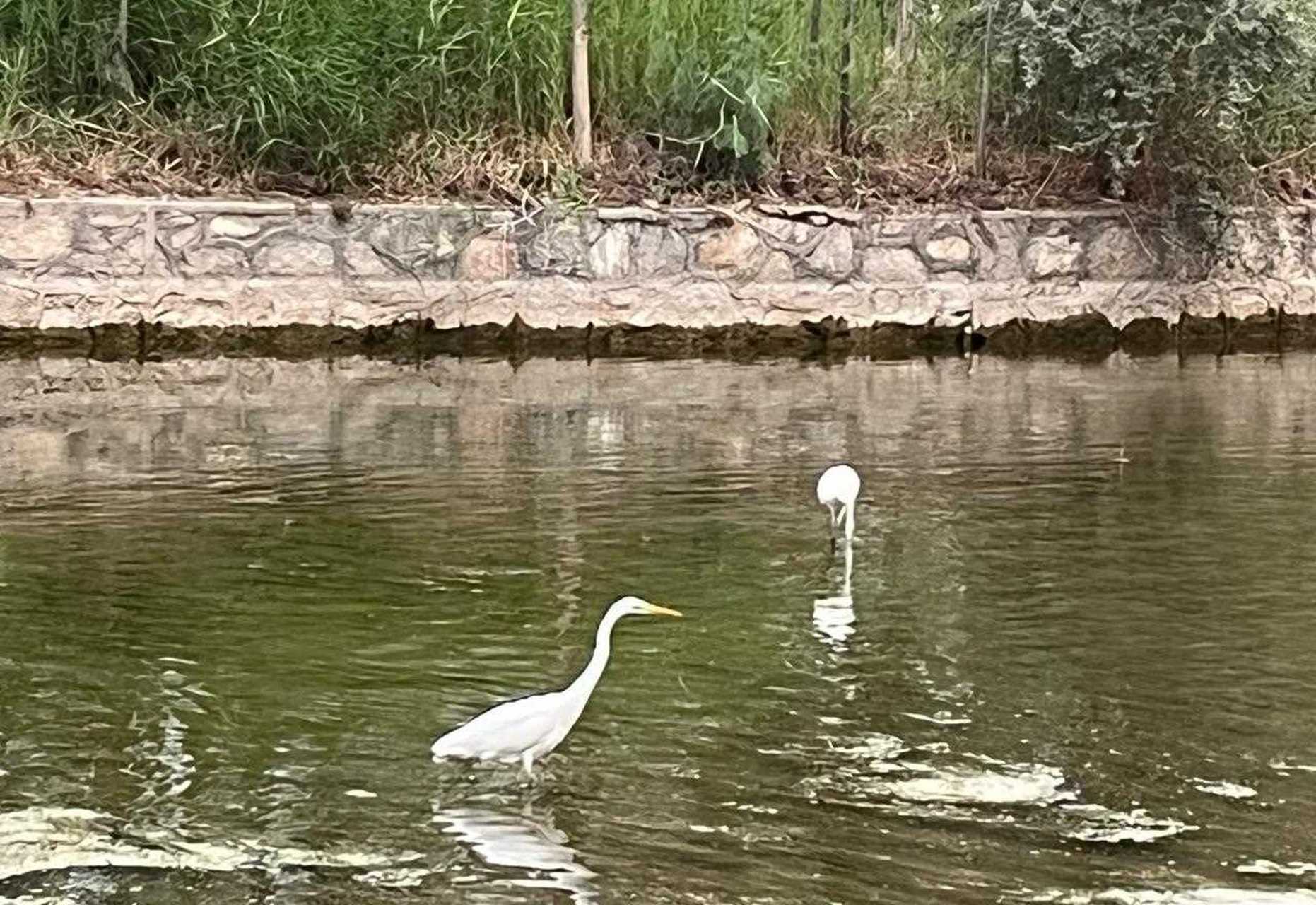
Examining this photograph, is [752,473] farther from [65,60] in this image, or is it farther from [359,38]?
[65,60]

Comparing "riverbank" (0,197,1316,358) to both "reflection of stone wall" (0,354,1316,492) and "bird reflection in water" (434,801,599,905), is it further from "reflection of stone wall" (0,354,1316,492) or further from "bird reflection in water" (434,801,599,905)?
"bird reflection in water" (434,801,599,905)

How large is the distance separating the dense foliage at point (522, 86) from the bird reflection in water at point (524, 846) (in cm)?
1034

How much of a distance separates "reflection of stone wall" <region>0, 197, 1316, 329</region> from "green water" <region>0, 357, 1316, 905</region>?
2.49m

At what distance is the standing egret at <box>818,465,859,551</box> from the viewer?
318 inches

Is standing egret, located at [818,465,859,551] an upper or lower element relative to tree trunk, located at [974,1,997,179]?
lower

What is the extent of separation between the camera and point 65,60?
15.3m

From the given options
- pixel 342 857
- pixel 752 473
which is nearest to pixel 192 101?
pixel 752 473

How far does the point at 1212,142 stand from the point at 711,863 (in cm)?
1214

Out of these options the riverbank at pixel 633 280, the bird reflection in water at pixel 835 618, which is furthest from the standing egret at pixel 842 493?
the riverbank at pixel 633 280

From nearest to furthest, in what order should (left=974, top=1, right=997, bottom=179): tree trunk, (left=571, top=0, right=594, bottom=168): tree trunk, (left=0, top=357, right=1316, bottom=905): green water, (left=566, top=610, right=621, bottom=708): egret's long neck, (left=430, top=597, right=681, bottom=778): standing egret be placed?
(left=0, top=357, right=1316, bottom=905): green water
(left=430, top=597, right=681, bottom=778): standing egret
(left=566, top=610, right=621, bottom=708): egret's long neck
(left=571, top=0, right=594, bottom=168): tree trunk
(left=974, top=1, right=997, bottom=179): tree trunk

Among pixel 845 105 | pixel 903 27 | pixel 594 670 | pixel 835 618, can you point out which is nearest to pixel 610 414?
pixel 835 618

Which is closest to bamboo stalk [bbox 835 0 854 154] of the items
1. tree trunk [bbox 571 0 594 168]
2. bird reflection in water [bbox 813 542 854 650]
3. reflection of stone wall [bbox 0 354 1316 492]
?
tree trunk [bbox 571 0 594 168]

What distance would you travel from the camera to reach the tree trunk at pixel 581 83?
15.2 meters

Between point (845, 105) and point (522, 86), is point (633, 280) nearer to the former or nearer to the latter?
point (522, 86)
